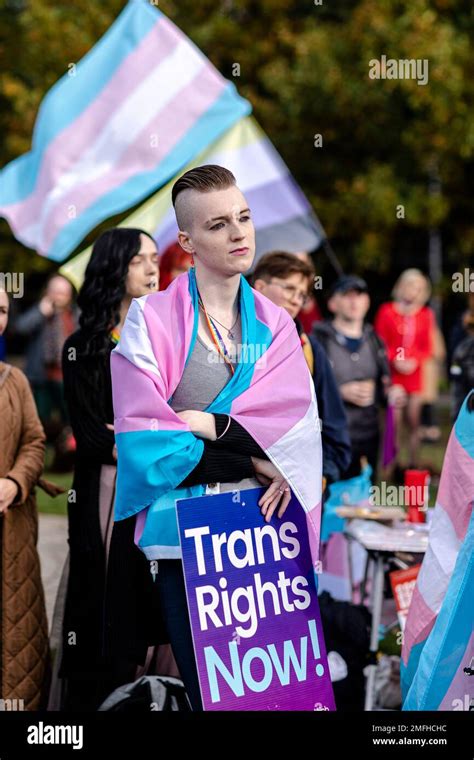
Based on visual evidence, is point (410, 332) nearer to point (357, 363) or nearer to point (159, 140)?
point (159, 140)

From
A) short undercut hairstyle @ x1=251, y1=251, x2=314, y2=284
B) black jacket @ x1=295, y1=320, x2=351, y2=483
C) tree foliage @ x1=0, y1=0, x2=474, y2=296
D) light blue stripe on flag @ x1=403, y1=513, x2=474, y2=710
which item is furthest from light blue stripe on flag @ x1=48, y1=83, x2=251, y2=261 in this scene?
light blue stripe on flag @ x1=403, y1=513, x2=474, y2=710

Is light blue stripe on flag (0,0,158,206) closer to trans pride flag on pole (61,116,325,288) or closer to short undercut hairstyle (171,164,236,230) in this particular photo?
trans pride flag on pole (61,116,325,288)

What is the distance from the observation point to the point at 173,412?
3.35 meters

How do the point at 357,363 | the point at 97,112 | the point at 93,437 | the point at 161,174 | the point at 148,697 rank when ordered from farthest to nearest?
the point at 97,112 → the point at 161,174 → the point at 357,363 → the point at 93,437 → the point at 148,697

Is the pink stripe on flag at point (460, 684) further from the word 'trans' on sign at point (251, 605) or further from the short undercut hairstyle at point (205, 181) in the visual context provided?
the short undercut hairstyle at point (205, 181)

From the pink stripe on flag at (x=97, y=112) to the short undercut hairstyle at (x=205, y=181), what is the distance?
5.57 meters

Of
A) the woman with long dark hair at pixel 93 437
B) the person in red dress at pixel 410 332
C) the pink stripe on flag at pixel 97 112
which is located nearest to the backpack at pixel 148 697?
the woman with long dark hair at pixel 93 437

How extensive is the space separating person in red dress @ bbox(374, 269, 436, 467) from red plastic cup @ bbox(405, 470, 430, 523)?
5.15 meters

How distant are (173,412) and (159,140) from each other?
567 centimetres

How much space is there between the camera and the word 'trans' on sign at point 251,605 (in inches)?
132

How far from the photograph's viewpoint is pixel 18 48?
745 inches

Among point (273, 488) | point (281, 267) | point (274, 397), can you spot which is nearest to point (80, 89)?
point (281, 267)

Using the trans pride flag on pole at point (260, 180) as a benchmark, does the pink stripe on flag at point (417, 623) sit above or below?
below

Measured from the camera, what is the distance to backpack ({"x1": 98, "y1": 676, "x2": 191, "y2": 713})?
4.07 m
